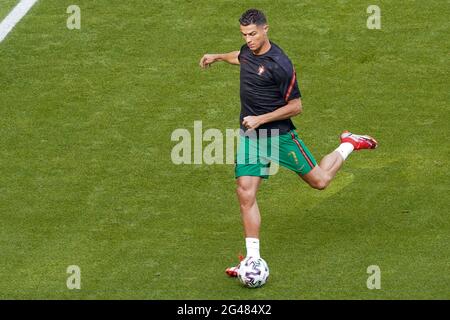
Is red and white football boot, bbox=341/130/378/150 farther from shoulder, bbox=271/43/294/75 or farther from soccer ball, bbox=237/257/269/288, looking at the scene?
soccer ball, bbox=237/257/269/288

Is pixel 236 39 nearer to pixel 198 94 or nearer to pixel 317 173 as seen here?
pixel 198 94

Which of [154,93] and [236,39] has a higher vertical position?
[236,39]

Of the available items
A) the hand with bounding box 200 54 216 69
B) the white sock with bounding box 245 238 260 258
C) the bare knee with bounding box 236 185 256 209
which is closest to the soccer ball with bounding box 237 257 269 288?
the white sock with bounding box 245 238 260 258

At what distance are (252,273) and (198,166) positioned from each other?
304cm

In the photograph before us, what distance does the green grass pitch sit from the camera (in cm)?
1389

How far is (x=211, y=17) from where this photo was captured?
19422 millimetres

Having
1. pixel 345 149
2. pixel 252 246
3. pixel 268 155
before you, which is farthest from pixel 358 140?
pixel 252 246

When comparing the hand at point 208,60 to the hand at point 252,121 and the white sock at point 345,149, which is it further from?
the white sock at point 345,149

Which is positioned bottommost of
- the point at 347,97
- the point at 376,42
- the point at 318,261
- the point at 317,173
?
the point at 318,261

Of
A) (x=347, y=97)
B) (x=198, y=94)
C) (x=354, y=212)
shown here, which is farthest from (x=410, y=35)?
(x=354, y=212)

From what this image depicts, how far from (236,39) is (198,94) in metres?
1.43

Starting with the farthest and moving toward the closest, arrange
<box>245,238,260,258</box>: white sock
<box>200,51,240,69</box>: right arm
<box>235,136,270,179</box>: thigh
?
<box>200,51,240,69</box>: right arm
<box>235,136,270,179</box>: thigh
<box>245,238,260,258</box>: white sock

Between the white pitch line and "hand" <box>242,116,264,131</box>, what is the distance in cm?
660

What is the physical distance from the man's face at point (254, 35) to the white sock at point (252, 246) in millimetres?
1986
